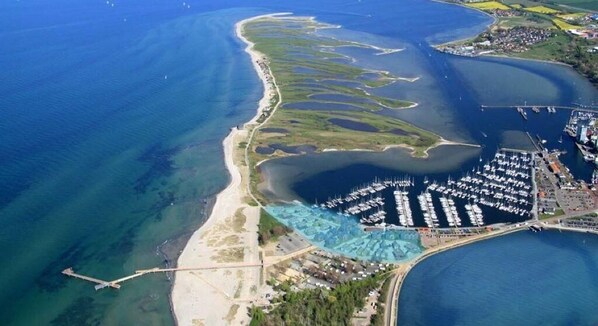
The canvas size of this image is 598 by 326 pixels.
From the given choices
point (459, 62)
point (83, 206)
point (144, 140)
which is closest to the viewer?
point (83, 206)

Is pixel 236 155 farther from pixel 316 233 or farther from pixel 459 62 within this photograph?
pixel 459 62

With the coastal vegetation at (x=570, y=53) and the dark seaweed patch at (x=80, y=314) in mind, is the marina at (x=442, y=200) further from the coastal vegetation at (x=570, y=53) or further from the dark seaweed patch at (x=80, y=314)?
the coastal vegetation at (x=570, y=53)

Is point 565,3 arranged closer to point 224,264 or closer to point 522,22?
point 522,22

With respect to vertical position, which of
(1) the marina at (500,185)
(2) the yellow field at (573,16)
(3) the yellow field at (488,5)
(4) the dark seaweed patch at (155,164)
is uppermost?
(3) the yellow field at (488,5)

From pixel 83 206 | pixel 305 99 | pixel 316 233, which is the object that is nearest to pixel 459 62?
pixel 305 99

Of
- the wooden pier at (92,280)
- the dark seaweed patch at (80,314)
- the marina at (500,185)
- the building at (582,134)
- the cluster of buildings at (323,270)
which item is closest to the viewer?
the dark seaweed patch at (80,314)

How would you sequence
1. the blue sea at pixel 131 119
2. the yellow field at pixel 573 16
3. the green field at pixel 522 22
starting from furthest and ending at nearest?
the yellow field at pixel 573 16, the green field at pixel 522 22, the blue sea at pixel 131 119

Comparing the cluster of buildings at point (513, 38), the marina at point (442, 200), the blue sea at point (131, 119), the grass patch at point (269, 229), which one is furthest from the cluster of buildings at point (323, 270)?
the cluster of buildings at point (513, 38)
